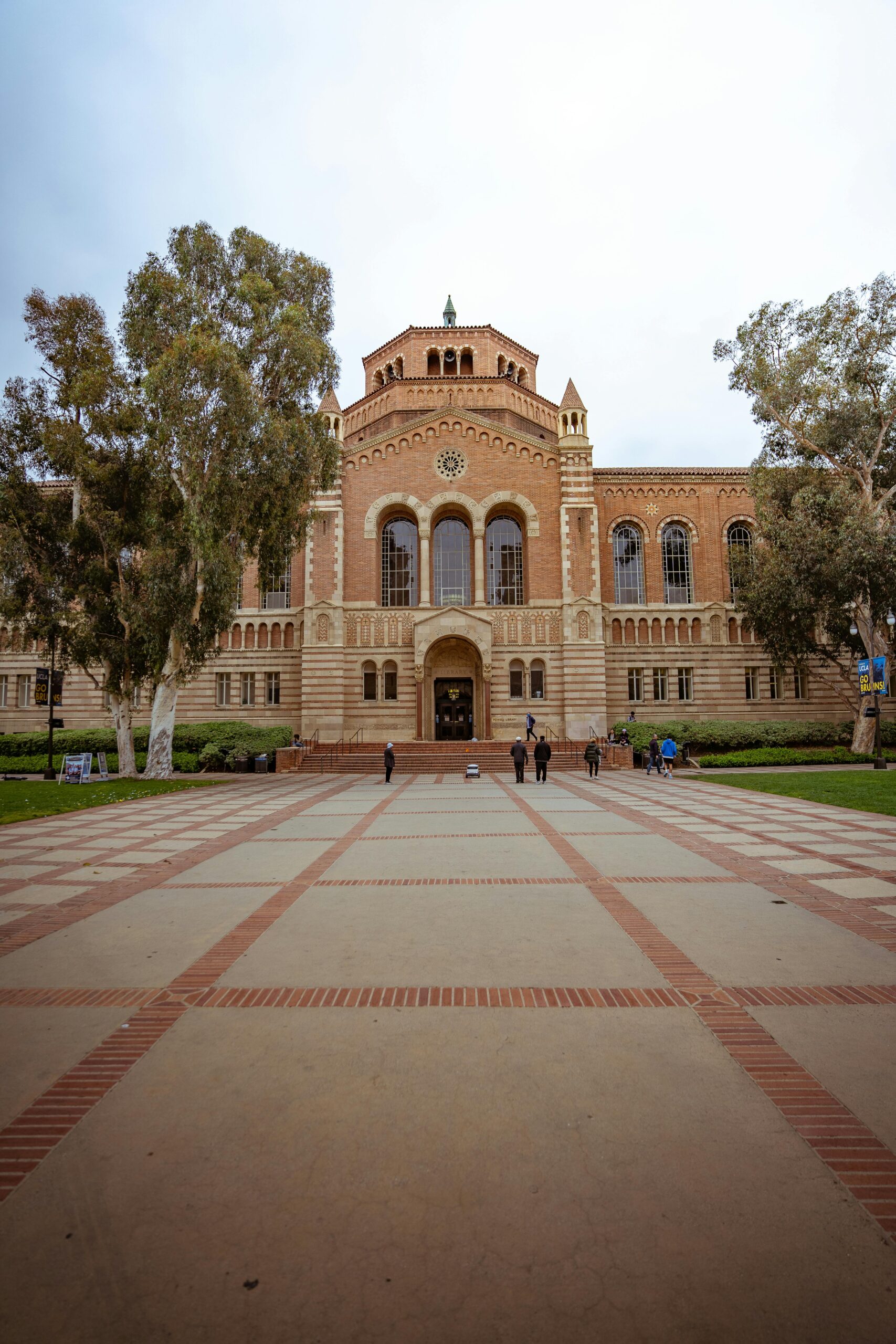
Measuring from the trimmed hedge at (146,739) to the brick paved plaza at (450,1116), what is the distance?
24.9 m

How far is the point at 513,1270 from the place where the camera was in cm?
244

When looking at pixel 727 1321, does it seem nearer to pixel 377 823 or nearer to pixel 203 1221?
pixel 203 1221

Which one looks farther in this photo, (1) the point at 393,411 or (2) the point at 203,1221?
(1) the point at 393,411

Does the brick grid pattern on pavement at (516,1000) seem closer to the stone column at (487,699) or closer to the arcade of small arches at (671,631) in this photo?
the stone column at (487,699)

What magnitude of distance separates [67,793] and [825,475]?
3212 cm

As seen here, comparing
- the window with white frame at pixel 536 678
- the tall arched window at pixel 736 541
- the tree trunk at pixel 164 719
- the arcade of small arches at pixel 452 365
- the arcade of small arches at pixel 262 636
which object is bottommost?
the tree trunk at pixel 164 719

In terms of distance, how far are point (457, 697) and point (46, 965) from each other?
31.8 metres

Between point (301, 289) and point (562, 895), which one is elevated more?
point (301, 289)

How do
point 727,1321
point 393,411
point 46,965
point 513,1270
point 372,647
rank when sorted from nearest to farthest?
1. point 727,1321
2. point 513,1270
3. point 46,965
4. point 372,647
5. point 393,411

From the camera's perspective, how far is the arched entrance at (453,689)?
120 feet

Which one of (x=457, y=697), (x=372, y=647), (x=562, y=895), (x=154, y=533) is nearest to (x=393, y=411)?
(x=372, y=647)

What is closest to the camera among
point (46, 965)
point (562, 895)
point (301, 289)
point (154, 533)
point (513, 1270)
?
point (513, 1270)

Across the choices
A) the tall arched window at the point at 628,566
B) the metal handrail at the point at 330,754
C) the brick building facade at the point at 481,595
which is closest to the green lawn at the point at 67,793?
the metal handrail at the point at 330,754

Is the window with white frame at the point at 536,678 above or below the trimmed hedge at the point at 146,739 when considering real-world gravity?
above
